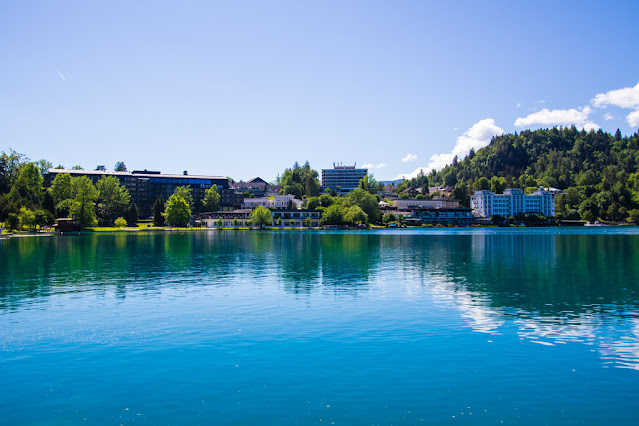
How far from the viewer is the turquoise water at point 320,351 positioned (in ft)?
42.5

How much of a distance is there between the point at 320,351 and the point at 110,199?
581ft

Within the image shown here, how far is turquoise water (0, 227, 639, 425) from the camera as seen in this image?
12.9 meters

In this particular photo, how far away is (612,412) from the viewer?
12648 millimetres

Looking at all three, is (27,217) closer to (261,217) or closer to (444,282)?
(261,217)

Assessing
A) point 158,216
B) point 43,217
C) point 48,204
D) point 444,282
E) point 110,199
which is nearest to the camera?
point 444,282

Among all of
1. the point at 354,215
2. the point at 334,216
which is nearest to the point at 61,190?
the point at 334,216

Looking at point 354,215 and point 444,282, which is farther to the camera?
point 354,215

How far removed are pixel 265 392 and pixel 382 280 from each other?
2505 centimetres

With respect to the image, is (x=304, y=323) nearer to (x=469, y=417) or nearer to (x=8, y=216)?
(x=469, y=417)

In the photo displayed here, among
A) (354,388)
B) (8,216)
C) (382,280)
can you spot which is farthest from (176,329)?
(8,216)

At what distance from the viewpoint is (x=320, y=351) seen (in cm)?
1819

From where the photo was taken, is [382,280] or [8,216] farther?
[8,216]

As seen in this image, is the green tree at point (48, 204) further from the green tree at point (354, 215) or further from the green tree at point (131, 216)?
the green tree at point (354, 215)

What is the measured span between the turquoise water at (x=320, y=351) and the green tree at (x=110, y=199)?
143 meters
